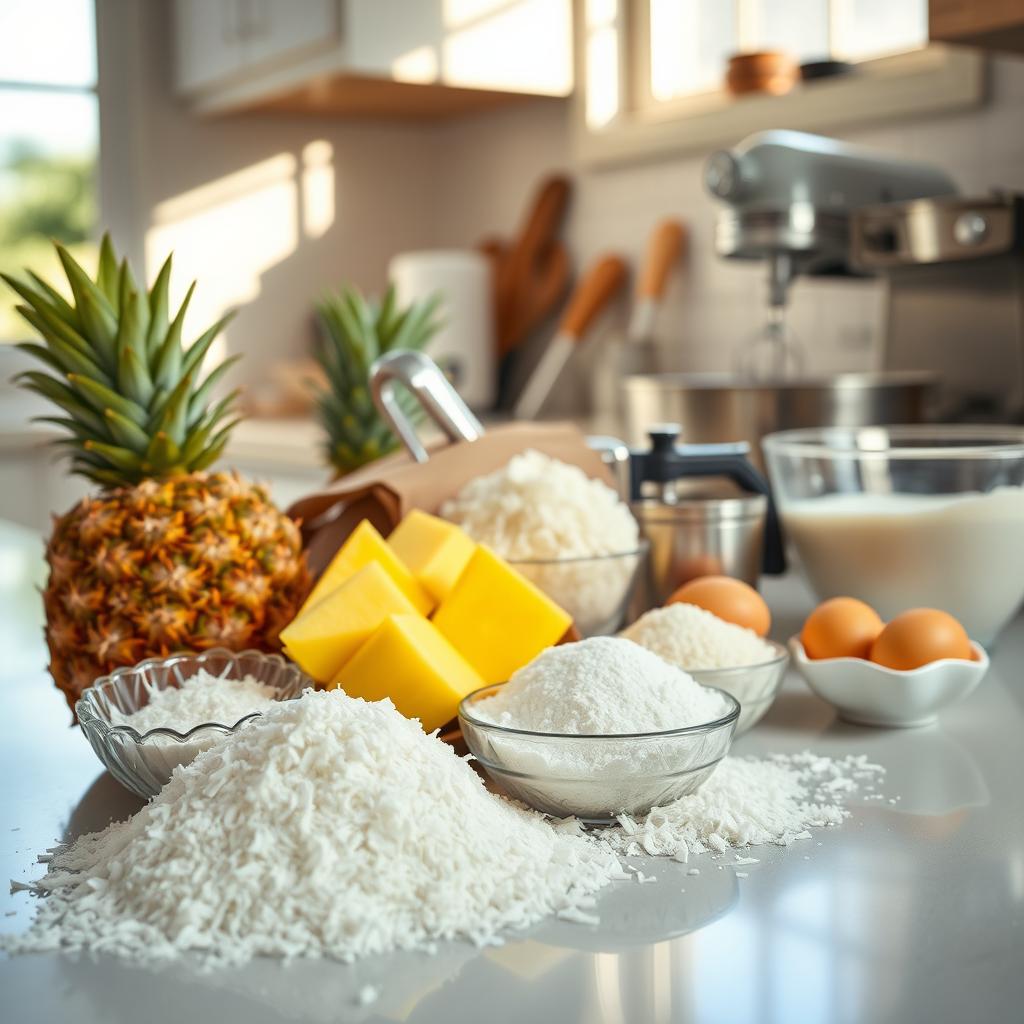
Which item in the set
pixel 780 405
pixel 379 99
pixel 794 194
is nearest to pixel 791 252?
pixel 794 194

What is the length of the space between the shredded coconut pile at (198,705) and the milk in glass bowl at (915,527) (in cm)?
58

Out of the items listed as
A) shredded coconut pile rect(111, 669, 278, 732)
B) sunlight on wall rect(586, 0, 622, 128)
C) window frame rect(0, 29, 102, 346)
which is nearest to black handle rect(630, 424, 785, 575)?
shredded coconut pile rect(111, 669, 278, 732)

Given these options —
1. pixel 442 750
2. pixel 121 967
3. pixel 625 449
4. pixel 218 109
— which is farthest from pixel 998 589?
pixel 218 109

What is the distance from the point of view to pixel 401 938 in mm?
585

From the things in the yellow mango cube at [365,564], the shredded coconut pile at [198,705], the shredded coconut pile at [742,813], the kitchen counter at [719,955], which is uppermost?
the yellow mango cube at [365,564]

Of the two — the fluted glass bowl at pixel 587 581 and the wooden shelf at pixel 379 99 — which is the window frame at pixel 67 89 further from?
the fluted glass bowl at pixel 587 581

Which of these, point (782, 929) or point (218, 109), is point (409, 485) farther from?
point (218, 109)

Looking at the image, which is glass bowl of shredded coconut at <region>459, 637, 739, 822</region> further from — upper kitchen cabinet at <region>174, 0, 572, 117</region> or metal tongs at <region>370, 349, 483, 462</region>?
upper kitchen cabinet at <region>174, 0, 572, 117</region>

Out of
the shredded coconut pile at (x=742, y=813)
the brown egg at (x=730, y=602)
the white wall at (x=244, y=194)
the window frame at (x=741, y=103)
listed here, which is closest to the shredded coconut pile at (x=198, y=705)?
the shredded coconut pile at (x=742, y=813)

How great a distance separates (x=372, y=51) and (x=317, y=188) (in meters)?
0.91

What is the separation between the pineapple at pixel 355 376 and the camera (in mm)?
1538

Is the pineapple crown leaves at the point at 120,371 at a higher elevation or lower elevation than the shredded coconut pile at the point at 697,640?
higher

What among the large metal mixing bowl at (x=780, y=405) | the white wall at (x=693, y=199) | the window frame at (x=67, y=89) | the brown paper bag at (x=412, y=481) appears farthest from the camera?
the window frame at (x=67, y=89)

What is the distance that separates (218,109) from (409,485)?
2621 millimetres
